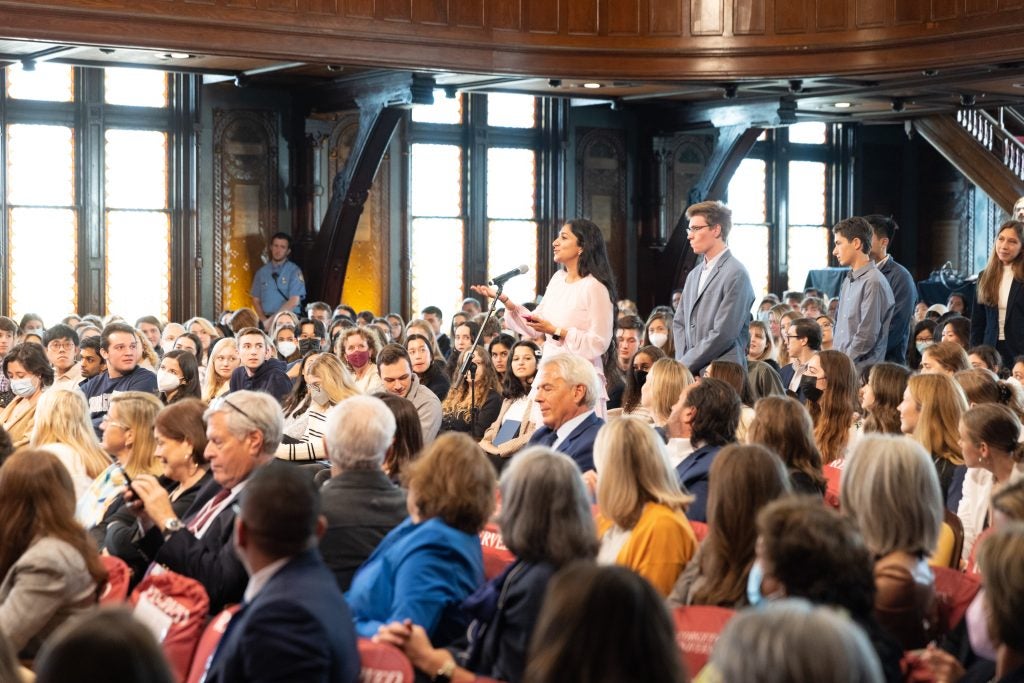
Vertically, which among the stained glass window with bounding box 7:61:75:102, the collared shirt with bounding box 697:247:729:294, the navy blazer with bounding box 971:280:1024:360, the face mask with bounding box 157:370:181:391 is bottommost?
the face mask with bounding box 157:370:181:391

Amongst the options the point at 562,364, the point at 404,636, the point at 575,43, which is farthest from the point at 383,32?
the point at 404,636

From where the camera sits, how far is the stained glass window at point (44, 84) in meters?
12.7

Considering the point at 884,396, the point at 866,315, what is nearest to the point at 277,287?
the point at 866,315

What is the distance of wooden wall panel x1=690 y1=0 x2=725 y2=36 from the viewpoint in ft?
37.0

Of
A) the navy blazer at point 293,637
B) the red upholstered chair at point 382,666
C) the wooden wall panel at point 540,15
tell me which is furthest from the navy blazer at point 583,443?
the wooden wall panel at point 540,15

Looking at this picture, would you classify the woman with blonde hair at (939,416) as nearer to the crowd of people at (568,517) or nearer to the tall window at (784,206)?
the crowd of people at (568,517)

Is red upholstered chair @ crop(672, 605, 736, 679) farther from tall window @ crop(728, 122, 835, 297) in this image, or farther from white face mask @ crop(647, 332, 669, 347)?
tall window @ crop(728, 122, 835, 297)

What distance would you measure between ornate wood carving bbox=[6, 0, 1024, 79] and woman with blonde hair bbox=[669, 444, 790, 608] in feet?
24.8

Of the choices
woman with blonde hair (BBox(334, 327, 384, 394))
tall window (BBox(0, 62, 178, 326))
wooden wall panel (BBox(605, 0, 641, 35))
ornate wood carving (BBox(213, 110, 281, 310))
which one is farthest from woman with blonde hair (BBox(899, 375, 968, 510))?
ornate wood carving (BBox(213, 110, 281, 310))

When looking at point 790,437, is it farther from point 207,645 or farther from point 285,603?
point 285,603

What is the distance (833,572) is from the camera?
2.55 meters

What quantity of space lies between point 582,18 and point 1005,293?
5.18 m

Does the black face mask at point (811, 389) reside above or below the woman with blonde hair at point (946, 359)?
below

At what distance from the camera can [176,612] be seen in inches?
129
